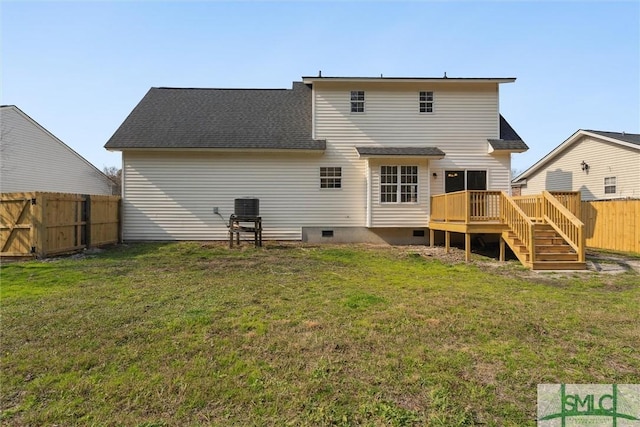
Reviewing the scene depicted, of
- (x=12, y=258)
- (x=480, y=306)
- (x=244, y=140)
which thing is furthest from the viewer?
(x=244, y=140)

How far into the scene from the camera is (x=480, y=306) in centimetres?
512

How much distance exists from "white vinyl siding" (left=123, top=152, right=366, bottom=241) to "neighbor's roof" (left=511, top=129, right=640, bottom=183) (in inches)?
457

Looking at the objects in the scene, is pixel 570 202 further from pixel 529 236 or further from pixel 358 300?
pixel 358 300

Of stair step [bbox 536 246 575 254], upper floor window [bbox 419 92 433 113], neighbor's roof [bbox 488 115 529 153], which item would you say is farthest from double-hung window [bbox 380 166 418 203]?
stair step [bbox 536 246 575 254]

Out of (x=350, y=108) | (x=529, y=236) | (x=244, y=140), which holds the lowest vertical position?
(x=529, y=236)

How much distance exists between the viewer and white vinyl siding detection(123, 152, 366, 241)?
514 inches

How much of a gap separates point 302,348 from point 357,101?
1133 cm

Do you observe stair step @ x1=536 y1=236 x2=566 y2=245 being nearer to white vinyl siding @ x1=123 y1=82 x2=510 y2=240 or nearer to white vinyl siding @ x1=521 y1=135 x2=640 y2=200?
white vinyl siding @ x1=123 y1=82 x2=510 y2=240

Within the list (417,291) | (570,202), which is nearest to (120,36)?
(417,291)

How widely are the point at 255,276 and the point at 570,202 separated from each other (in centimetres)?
1039

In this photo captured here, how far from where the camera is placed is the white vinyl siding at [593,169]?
14781mm

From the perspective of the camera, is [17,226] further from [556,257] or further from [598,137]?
[598,137]

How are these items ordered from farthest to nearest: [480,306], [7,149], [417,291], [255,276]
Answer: [7,149], [255,276], [417,291], [480,306]

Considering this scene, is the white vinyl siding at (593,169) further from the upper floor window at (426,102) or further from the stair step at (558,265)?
the stair step at (558,265)
